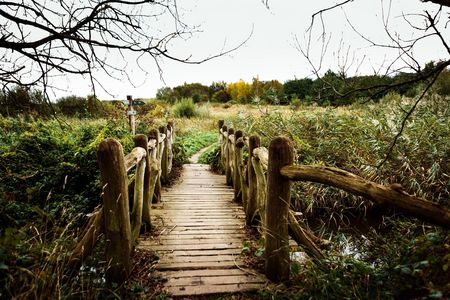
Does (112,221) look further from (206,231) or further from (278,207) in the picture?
(206,231)

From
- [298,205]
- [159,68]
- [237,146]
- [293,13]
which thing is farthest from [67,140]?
[293,13]

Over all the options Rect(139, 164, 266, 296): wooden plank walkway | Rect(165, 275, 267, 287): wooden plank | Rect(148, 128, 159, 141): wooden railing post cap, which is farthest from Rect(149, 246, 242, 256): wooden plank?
Answer: Rect(148, 128, 159, 141): wooden railing post cap

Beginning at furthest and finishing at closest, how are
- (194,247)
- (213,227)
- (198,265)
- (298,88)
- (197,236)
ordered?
(298,88), (213,227), (197,236), (194,247), (198,265)

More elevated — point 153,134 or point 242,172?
point 153,134

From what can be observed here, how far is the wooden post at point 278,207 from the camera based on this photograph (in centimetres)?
258

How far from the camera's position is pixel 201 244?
353 cm

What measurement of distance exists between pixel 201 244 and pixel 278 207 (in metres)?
1.32

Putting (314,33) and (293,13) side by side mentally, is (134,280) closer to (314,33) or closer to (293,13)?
(314,33)

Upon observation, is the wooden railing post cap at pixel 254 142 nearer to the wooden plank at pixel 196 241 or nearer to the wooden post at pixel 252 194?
the wooden post at pixel 252 194

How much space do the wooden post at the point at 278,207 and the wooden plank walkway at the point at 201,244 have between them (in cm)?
23

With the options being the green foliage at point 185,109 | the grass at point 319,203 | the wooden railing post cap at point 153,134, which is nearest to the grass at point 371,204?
the grass at point 319,203

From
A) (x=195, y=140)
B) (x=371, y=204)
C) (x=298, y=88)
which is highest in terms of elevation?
(x=298, y=88)

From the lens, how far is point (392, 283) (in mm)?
1722

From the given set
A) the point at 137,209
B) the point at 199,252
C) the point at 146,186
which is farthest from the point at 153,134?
the point at 199,252
